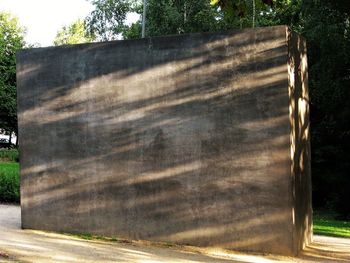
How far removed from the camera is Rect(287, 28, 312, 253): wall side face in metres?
8.66

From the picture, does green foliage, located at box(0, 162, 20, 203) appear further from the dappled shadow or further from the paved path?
the dappled shadow

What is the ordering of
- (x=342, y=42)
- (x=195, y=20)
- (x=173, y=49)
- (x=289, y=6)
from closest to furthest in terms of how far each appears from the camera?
(x=173, y=49), (x=342, y=42), (x=289, y=6), (x=195, y=20)

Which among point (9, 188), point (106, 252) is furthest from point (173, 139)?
point (9, 188)

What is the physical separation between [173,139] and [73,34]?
46894mm

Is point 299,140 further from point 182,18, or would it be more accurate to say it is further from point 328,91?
point 182,18

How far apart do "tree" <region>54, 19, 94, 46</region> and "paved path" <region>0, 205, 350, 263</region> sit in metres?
45.1

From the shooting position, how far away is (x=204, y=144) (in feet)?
29.0

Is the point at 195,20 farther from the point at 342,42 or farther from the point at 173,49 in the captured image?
the point at 173,49

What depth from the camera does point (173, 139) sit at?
9016 millimetres

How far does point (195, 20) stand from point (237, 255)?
25607 millimetres

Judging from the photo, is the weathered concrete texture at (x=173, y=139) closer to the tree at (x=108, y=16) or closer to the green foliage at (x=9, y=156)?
the green foliage at (x=9, y=156)

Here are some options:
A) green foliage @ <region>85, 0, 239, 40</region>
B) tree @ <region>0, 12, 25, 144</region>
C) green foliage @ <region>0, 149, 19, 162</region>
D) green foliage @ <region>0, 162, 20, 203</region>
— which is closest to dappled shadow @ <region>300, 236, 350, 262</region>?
green foliage @ <region>0, 162, 20, 203</region>

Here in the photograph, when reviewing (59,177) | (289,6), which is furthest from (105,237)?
(289,6)

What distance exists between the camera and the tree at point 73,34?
53156 millimetres
